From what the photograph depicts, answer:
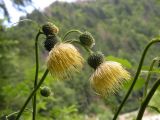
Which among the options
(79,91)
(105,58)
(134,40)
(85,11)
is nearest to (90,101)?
(79,91)

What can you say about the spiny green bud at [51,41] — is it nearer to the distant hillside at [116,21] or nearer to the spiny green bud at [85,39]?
the spiny green bud at [85,39]

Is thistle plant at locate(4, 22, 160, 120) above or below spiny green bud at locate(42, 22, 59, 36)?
below

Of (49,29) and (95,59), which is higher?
(49,29)

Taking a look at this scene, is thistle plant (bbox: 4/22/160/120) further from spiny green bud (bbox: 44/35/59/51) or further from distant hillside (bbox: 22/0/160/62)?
distant hillside (bbox: 22/0/160/62)

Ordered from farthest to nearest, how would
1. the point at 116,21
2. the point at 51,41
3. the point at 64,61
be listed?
the point at 116,21
the point at 51,41
the point at 64,61

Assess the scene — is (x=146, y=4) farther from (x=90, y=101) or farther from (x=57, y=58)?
(x=57, y=58)

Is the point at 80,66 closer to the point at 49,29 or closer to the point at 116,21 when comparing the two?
the point at 49,29

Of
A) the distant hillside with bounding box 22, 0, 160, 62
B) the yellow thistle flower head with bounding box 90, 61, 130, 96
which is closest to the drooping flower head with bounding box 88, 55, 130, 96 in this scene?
the yellow thistle flower head with bounding box 90, 61, 130, 96

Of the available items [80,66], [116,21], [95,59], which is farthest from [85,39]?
[116,21]
